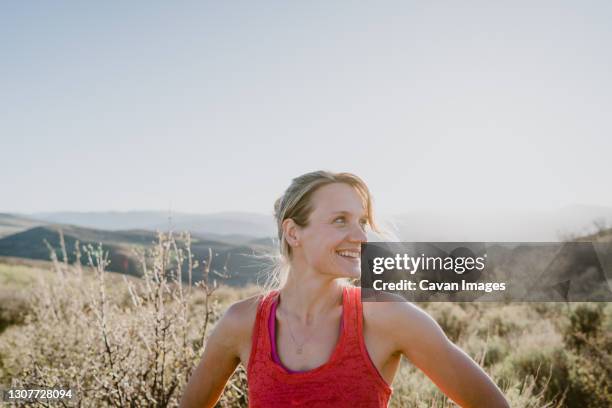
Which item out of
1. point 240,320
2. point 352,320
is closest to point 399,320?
point 352,320

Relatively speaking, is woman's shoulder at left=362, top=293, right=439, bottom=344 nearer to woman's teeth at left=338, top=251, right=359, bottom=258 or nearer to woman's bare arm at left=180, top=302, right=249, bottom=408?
woman's teeth at left=338, top=251, right=359, bottom=258

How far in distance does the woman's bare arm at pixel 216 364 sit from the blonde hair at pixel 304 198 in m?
0.34

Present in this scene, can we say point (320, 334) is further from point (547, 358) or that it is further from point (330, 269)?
point (547, 358)

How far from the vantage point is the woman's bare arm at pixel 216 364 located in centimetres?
235

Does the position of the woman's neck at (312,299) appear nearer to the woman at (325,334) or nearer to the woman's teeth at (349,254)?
the woman at (325,334)

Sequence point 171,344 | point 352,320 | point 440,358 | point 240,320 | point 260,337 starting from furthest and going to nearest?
point 171,344 < point 240,320 < point 260,337 < point 352,320 < point 440,358

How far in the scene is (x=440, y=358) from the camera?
196 centimetres

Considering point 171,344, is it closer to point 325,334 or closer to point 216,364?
point 216,364

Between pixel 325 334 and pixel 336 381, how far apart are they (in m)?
0.22

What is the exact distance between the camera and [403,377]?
5.30 m

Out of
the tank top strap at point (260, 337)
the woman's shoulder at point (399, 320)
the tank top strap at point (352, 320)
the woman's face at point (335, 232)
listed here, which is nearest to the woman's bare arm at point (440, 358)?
the woman's shoulder at point (399, 320)

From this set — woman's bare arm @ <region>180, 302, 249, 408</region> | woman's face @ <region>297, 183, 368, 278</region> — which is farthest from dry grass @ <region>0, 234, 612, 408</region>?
woman's face @ <region>297, 183, 368, 278</region>

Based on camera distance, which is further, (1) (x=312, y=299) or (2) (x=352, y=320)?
(1) (x=312, y=299)

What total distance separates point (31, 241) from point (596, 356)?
6495 centimetres
